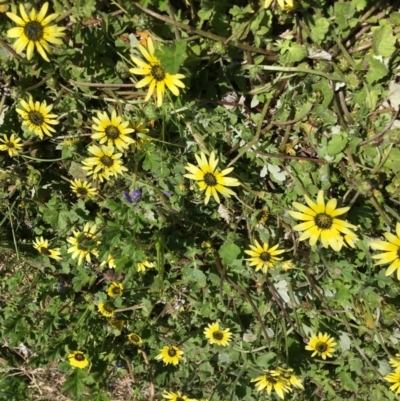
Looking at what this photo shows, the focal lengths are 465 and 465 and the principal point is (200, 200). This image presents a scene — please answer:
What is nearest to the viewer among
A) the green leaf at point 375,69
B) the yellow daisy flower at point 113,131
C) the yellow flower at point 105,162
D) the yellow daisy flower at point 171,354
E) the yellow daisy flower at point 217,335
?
the green leaf at point 375,69

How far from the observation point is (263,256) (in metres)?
2.86

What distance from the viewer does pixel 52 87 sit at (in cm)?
267

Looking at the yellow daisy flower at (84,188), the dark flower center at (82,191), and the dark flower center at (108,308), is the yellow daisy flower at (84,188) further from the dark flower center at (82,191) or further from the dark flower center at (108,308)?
the dark flower center at (108,308)

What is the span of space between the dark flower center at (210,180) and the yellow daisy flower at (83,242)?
33.3 inches

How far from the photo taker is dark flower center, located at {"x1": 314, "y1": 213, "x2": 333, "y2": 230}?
2.50 meters

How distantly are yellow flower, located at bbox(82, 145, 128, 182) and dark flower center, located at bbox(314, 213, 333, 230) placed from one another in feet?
3.68

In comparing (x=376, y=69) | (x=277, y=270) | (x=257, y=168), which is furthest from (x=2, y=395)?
(x=376, y=69)

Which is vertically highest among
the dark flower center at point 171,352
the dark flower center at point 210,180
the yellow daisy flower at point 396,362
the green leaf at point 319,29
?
the green leaf at point 319,29

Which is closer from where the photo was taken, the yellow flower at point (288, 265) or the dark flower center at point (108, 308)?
the yellow flower at point (288, 265)

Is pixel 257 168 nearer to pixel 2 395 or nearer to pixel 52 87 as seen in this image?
pixel 52 87

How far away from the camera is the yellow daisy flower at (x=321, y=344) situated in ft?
10.2

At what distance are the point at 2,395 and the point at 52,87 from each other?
279 cm

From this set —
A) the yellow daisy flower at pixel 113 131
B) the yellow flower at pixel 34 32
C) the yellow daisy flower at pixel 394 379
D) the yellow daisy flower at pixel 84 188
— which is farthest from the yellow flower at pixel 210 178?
the yellow daisy flower at pixel 394 379

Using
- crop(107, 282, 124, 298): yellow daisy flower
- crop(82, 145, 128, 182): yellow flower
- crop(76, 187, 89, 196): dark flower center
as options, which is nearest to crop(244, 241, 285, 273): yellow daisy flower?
crop(82, 145, 128, 182): yellow flower
